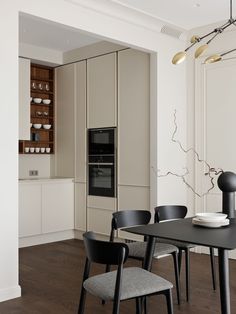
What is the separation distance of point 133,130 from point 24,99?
5.35 feet

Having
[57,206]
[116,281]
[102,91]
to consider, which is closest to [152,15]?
[102,91]

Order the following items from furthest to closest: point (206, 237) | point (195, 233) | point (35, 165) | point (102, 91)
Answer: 1. point (35, 165)
2. point (102, 91)
3. point (195, 233)
4. point (206, 237)

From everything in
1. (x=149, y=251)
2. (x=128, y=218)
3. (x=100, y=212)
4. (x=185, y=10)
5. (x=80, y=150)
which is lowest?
(x=100, y=212)

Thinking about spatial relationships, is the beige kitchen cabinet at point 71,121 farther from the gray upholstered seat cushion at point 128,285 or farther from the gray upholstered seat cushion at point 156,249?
the gray upholstered seat cushion at point 128,285

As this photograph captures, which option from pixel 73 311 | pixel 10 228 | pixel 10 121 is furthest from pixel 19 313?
pixel 10 121

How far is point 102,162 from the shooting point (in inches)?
229

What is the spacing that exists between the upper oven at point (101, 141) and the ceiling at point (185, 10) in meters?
1.67

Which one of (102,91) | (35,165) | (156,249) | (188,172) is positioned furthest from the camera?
(35,165)

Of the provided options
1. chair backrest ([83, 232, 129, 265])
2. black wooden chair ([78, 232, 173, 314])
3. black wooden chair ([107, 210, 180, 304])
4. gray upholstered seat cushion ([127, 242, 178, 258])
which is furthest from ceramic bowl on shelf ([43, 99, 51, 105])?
chair backrest ([83, 232, 129, 265])

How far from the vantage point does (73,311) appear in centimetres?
330

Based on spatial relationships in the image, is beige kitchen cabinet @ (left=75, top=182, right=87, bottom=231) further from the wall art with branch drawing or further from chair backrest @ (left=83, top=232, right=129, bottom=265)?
chair backrest @ (left=83, top=232, right=129, bottom=265)

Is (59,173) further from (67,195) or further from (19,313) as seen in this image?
(19,313)

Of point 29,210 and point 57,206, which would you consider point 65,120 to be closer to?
point 57,206

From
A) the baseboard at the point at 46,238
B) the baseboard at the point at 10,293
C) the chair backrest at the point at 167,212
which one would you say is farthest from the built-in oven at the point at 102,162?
the baseboard at the point at 10,293
